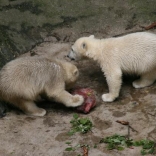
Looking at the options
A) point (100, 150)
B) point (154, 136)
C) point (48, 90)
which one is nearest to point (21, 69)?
point (48, 90)

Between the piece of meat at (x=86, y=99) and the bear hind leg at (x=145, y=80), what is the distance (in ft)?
3.01

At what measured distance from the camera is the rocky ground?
5.86 metres

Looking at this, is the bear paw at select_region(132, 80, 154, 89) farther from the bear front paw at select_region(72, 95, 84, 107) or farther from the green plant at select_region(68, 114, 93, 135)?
the green plant at select_region(68, 114, 93, 135)

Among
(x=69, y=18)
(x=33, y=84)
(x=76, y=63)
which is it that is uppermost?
(x=69, y=18)

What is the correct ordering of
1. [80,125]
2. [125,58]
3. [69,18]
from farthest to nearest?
[69,18]
[125,58]
[80,125]

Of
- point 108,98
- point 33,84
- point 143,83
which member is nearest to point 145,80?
point 143,83

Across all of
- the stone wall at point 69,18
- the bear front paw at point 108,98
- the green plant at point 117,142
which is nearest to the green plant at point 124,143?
the green plant at point 117,142

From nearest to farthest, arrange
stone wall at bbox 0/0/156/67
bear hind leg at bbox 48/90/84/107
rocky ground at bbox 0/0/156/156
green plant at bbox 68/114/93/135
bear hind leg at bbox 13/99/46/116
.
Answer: rocky ground at bbox 0/0/156/156
green plant at bbox 68/114/93/135
bear hind leg at bbox 13/99/46/116
bear hind leg at bbox 48/90/84/107
stone wall at bbox 0/0/156/67

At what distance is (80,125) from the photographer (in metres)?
6.28

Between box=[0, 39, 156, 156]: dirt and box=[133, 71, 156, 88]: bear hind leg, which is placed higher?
box=[133, 71, 156, 88]: bear hind leg

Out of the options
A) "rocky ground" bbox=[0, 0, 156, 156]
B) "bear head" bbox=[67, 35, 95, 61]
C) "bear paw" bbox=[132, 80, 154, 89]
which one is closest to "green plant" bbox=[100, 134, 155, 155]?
"rocky ground" bbox=[0, 0, 156, 156]

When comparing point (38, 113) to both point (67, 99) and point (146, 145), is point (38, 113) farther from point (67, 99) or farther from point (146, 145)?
point (146, 145)

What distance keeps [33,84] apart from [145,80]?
2.19 metres

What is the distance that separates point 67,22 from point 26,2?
112 cm
